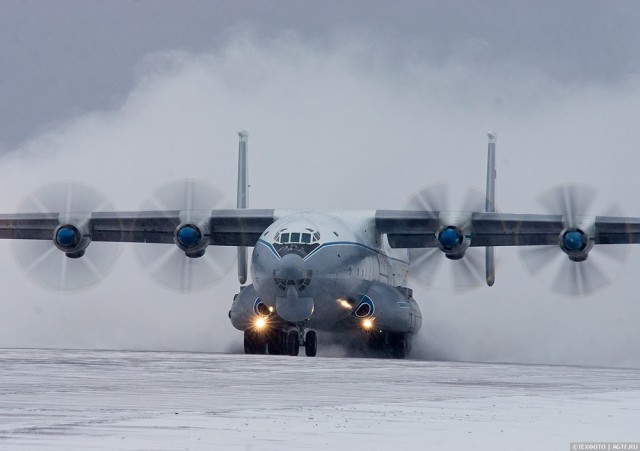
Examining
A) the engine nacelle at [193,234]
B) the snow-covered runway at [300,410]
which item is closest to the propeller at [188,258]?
the engine nacelle at [193,234]

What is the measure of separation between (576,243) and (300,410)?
22.2 m

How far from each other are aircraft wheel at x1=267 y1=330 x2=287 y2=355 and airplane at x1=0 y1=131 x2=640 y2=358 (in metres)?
0.04

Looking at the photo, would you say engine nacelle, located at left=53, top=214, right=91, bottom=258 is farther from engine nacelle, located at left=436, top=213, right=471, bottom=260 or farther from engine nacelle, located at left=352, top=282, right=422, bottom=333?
engine nacelle, located at left=436, top=213, right=471, bottom=260

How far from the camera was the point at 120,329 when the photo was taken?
51188mm

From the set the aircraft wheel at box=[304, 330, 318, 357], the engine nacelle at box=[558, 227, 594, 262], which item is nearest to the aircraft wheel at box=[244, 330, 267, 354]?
the aircraft wheel at box=[304, 330, 318, 357]

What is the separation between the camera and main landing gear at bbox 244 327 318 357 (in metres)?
33.9

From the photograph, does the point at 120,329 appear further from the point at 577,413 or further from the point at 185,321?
the point at 577,413

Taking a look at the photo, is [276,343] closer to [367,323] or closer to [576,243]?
[367,323]

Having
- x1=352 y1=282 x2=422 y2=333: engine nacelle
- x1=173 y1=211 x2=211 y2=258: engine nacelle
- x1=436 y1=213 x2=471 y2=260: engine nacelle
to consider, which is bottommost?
x1=352 y1=282 x2=422 y2=333: engine nacelle

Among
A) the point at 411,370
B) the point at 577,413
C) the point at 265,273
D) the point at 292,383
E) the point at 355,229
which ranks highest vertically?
the point at 355,229

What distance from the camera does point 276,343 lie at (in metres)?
35.0

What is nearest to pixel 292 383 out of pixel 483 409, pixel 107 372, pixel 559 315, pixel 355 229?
pixel 107 372

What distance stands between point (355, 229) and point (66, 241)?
26.4 ft

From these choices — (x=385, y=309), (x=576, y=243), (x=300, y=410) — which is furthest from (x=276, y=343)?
(x=300, y=410)
